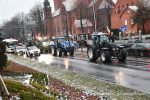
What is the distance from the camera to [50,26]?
14188cm

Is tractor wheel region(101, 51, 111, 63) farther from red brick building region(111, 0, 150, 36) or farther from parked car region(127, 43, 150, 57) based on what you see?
red brick building region(111, 0, 150, 36)

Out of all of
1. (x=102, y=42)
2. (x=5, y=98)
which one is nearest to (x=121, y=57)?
(x=102, y=42)

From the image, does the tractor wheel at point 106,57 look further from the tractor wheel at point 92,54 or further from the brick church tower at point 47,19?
the brick church tower at point 47,19

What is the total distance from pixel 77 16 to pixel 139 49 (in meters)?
79.5

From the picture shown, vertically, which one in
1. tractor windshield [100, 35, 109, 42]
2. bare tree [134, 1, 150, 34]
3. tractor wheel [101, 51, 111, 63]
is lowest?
tractor wheel [101, 51, 111, 63]

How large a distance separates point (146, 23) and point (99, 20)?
3268cm

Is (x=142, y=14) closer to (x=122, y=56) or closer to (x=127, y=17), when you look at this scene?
(x=127, y=17)

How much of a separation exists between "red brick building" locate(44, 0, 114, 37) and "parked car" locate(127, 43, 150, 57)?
164ft

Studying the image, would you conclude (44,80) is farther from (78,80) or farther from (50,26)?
(50,26)

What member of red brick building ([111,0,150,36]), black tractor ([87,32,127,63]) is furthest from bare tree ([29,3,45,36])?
black tractor ([87,32,127,63])

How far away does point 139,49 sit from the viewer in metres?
39.3

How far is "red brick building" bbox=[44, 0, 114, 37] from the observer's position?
107956 mm

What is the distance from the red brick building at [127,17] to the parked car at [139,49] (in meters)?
38.8

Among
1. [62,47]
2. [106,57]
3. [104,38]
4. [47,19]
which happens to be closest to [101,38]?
[104,38]
